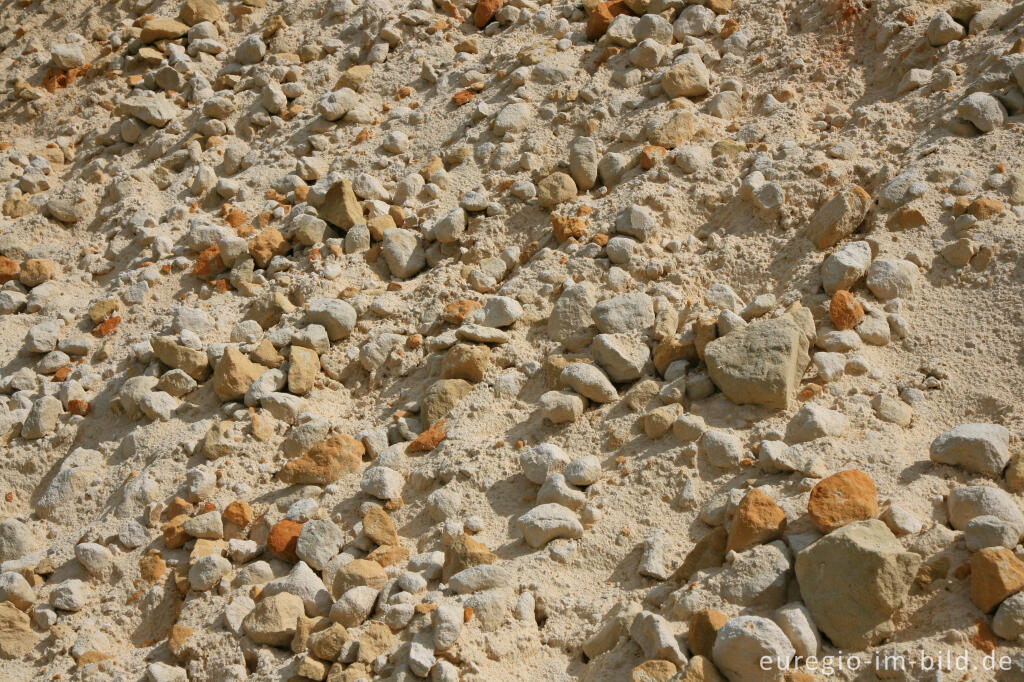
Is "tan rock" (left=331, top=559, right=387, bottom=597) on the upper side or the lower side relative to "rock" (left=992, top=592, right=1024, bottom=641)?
lower

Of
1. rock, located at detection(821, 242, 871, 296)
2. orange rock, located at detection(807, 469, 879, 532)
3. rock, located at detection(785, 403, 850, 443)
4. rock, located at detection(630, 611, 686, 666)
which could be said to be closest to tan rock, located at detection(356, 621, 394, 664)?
rock, located at detection(630, 611, 686, 666)

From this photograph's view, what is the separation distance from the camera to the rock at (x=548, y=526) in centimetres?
298

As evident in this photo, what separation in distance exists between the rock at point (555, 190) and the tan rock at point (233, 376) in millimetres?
1411

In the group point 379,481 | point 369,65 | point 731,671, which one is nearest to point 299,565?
point 379,481

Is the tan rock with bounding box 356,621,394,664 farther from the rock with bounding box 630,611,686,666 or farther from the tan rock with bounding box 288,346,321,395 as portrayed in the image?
the tan rock with bounding box 288,346,321,395

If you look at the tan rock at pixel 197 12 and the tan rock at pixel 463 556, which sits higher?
the tan rock at pixel 197 12

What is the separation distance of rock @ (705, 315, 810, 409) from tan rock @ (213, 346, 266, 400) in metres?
1.77

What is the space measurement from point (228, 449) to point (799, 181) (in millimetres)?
2477

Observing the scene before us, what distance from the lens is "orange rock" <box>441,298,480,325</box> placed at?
12.6 feet

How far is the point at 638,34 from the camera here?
15.7 ft

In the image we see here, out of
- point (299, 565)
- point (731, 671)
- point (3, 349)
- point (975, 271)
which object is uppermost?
point (975, 271)

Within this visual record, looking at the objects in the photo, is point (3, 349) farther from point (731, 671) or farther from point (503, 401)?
point (731, 671)

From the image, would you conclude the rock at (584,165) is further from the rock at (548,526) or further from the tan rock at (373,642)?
the tan rock at (373,642)

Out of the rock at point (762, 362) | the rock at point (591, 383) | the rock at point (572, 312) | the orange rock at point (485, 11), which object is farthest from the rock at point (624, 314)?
the orange rock at point (485, 11)
